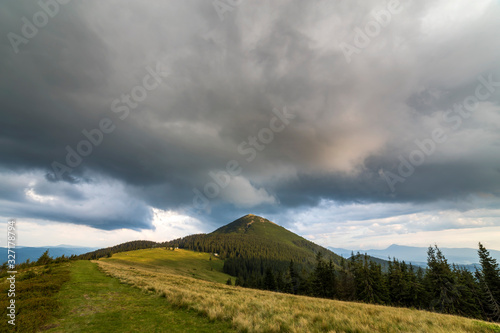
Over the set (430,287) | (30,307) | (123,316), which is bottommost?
(430,287)

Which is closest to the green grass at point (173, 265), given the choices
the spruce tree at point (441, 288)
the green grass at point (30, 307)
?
the green grass at point (30, 307)

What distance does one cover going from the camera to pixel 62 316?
32.6 ft

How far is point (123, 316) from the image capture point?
10297 millimetres

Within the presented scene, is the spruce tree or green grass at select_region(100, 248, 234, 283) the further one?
green grass at select_region(100, 248, 234, 283)

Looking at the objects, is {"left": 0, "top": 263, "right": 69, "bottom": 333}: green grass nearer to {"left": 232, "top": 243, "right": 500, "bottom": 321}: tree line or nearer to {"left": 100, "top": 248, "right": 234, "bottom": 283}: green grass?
{"left": 232, "top": 243, "right": 500, "bottom": 321}: tree line

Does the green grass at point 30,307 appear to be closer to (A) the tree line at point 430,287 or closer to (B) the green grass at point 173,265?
(A) the tree line at point 430,287

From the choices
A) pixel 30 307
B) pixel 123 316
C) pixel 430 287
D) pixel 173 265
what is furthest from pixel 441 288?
pixel 173 265

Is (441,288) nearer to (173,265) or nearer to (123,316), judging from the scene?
(123,316)

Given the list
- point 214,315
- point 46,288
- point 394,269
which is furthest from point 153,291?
point 394,269

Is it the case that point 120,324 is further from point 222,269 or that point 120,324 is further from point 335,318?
point 222,269

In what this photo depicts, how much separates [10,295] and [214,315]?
13156 mm

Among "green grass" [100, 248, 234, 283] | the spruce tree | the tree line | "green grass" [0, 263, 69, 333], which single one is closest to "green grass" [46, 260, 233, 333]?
"green grass" [0, 263, 69, 333]

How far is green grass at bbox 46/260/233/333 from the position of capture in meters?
8.79

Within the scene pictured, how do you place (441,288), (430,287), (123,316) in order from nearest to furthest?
(123,316)
(441,288)
(430,287)
